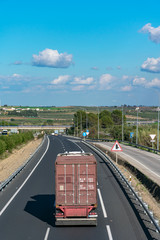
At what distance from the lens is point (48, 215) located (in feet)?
54.1

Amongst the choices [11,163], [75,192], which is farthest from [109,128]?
[75,192]

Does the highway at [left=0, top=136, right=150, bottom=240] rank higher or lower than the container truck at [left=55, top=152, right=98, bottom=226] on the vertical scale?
lower

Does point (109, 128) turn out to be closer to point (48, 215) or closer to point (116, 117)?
point (116, 117)

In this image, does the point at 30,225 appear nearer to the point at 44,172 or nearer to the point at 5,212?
the point at 5,212

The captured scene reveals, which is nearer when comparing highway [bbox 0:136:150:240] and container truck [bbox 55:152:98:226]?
highway [bbox 0:136:150:240]

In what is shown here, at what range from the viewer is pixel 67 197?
14.2m

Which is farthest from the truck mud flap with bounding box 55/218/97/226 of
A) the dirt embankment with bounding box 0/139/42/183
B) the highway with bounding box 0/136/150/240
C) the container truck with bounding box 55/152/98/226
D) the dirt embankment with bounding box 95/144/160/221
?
the dirt embankment with bounding box 0/139/42/183

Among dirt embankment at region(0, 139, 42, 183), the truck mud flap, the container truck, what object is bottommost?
dirt embankment at region(0, 139, 42, 183)

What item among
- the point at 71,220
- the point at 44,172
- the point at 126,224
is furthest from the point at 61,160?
the point at 44,172

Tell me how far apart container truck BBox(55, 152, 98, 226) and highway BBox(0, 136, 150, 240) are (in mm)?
460

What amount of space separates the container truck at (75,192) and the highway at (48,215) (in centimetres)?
46

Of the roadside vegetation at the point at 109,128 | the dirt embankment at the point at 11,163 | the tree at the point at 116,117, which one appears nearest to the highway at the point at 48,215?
the dirt embankment at the point at 11,163

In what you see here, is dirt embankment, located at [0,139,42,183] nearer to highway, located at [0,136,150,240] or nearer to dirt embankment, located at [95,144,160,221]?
highway, located at [0,136,150,240]

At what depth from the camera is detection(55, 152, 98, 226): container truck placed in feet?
46.2
